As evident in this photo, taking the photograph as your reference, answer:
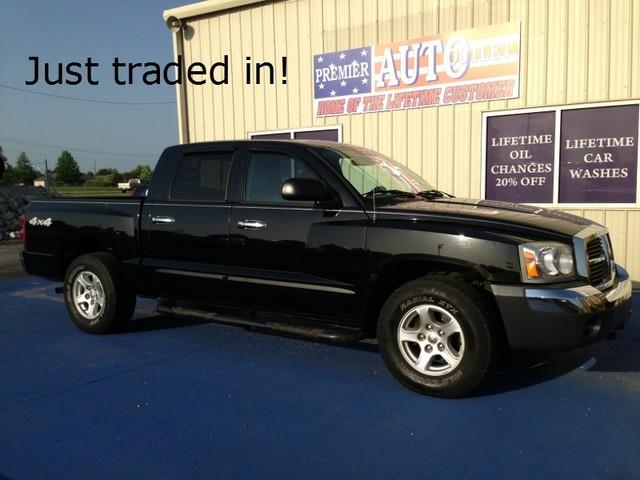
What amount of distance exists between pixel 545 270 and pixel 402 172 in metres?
1.84

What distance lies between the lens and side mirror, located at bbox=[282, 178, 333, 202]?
13.0 feet

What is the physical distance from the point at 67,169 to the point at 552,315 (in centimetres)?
12770

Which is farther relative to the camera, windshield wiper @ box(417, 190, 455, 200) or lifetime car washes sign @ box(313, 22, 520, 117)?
lifetime car washes sign @ box(313, 22, 520, 117)

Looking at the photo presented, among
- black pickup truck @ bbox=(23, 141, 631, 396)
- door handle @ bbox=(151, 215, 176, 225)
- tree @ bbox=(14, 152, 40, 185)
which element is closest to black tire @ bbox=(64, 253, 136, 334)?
black pickup truck @ bbox=(23, 141, 631, 396)

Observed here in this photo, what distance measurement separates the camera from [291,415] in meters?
3.48

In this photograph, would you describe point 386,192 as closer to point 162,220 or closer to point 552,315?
point 552,315

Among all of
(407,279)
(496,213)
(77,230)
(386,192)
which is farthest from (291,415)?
(77,230)

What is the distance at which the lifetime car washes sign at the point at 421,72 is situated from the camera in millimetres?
8102

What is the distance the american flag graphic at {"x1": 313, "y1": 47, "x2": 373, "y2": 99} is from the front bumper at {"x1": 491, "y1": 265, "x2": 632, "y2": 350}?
6.58 meters

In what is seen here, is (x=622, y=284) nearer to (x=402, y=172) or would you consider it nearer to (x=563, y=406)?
(x=563, y=406)

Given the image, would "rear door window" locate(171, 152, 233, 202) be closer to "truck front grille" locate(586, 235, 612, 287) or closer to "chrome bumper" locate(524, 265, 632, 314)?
"chrome bumper" locate(524, 265, 632, 314)

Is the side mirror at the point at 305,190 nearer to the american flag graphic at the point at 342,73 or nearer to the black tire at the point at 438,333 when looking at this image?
the black tire at the point at 438,333

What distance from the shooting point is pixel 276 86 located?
10305 mm

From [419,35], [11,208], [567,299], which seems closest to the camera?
[567,299]
